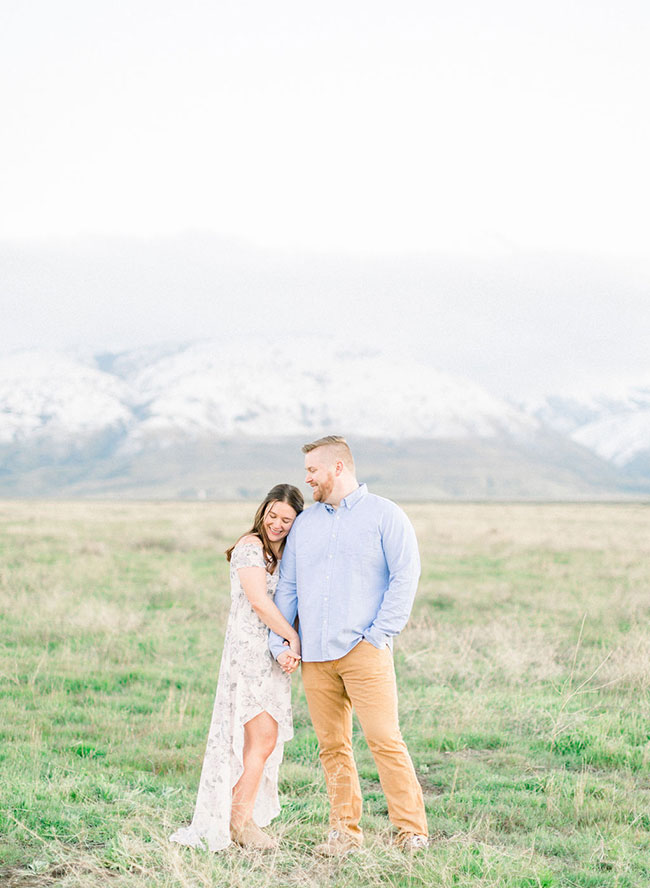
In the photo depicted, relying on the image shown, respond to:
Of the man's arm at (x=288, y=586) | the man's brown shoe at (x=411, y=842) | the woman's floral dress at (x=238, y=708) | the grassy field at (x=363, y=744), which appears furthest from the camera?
the man's arm at (x=288, y=586)

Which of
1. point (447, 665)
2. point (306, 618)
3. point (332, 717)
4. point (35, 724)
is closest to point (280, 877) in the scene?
point (332, 717)

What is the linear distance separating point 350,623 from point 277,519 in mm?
835

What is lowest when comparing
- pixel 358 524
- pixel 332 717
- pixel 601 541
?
pixel 601 541

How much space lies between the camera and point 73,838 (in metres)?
5.22

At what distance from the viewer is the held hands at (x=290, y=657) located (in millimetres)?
5156

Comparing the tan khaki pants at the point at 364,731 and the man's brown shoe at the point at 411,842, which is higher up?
the tan khaki pants at the point at 364,731

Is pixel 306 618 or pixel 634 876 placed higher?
pixel 306 618

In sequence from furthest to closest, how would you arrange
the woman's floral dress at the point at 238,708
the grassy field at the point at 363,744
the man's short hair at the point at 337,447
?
the man's short hair at the point at 337,447
the woman's floral dress at the point at 238,708
the grassy field at the point at 363,744

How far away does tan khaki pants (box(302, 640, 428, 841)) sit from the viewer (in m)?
4.98

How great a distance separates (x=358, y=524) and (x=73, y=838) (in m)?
2.64

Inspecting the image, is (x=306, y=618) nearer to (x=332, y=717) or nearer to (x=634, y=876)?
(x=332, y=717)

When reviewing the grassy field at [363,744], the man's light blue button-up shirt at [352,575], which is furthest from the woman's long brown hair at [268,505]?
the grassy field at [363,744]

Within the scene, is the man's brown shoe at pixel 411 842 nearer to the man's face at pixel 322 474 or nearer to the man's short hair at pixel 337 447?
the man's face at pixel 322 474

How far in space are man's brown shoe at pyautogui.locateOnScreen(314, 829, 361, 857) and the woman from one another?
310mm
